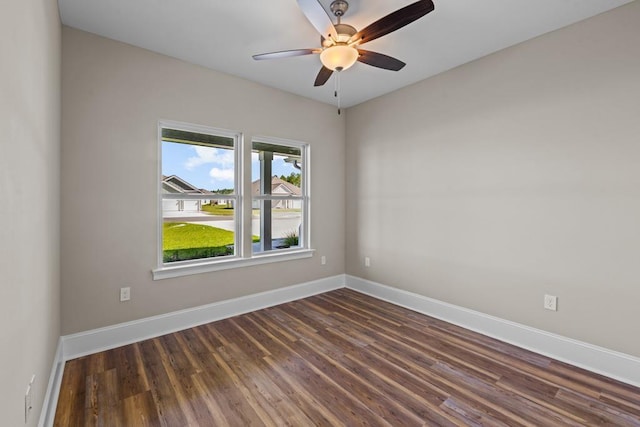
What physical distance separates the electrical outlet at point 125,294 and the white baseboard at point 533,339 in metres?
2.97

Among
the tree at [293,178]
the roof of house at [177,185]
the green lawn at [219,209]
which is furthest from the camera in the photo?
the tree at [293,178]

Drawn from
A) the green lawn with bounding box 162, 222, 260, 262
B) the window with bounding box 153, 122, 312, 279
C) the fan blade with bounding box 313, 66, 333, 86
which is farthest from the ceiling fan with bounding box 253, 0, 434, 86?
the green lawn with bounding box 162, 222, 260, 262

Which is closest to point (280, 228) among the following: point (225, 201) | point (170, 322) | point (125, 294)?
point (225, 201)

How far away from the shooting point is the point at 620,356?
221cm

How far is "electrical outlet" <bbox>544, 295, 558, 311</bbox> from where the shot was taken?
8.33 ft

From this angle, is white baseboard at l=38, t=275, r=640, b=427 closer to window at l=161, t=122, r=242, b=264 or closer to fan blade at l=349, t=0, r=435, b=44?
window at l=161, t=122, r=242, b=264

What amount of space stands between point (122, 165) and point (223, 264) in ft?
4.60

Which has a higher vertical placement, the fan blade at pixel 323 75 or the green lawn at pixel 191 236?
the fan blade at pixel 323 75

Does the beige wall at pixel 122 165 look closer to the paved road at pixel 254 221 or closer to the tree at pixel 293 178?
the paved road at pixel 254 221

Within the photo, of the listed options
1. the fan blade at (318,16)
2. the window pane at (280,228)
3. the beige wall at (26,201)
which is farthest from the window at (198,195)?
the fan blade at (318,16)

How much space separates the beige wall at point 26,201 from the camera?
1.02 meters

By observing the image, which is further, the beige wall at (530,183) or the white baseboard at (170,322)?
the white baseboard at (170,322)

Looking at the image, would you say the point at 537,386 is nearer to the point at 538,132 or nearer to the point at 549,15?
the point at 538,132

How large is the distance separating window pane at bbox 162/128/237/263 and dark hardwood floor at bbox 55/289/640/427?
2.98 feet
